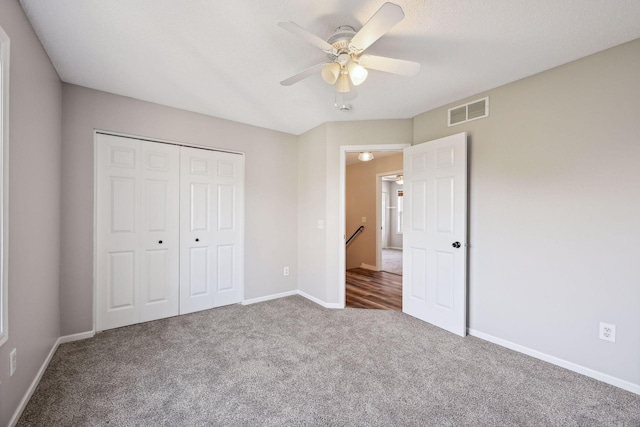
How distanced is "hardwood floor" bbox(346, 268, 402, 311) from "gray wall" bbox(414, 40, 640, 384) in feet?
4.14

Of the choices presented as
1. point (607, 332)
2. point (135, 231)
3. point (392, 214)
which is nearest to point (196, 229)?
point (135, 231)

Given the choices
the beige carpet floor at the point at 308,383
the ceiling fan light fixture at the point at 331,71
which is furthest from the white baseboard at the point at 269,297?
the ceiling fan light fixture at the point at 331,71

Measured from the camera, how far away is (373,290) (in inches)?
177

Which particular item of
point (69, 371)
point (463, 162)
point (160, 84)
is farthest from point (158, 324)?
point (463, 162)

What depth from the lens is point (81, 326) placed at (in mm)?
2693

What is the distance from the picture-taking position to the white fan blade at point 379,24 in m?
1.34

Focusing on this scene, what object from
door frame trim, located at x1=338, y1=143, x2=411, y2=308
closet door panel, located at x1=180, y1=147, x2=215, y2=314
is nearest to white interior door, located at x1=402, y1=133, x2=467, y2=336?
door frame trim, located at x1=338, y1=143, x2=411, y2=308

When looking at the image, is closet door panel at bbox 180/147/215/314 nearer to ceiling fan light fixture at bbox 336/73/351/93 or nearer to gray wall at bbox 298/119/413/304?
gray wall at bbox 298/119/413/304

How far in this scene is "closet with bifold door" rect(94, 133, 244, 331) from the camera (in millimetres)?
2863

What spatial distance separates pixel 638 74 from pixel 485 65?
959 millimetres

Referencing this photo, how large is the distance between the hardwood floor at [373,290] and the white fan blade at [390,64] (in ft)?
9.17

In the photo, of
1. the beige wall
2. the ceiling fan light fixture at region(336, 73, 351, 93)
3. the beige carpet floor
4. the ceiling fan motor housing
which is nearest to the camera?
the beige carpet floor

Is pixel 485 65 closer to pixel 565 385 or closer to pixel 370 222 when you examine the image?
pixel 565 385

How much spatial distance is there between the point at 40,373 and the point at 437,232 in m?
3.61
